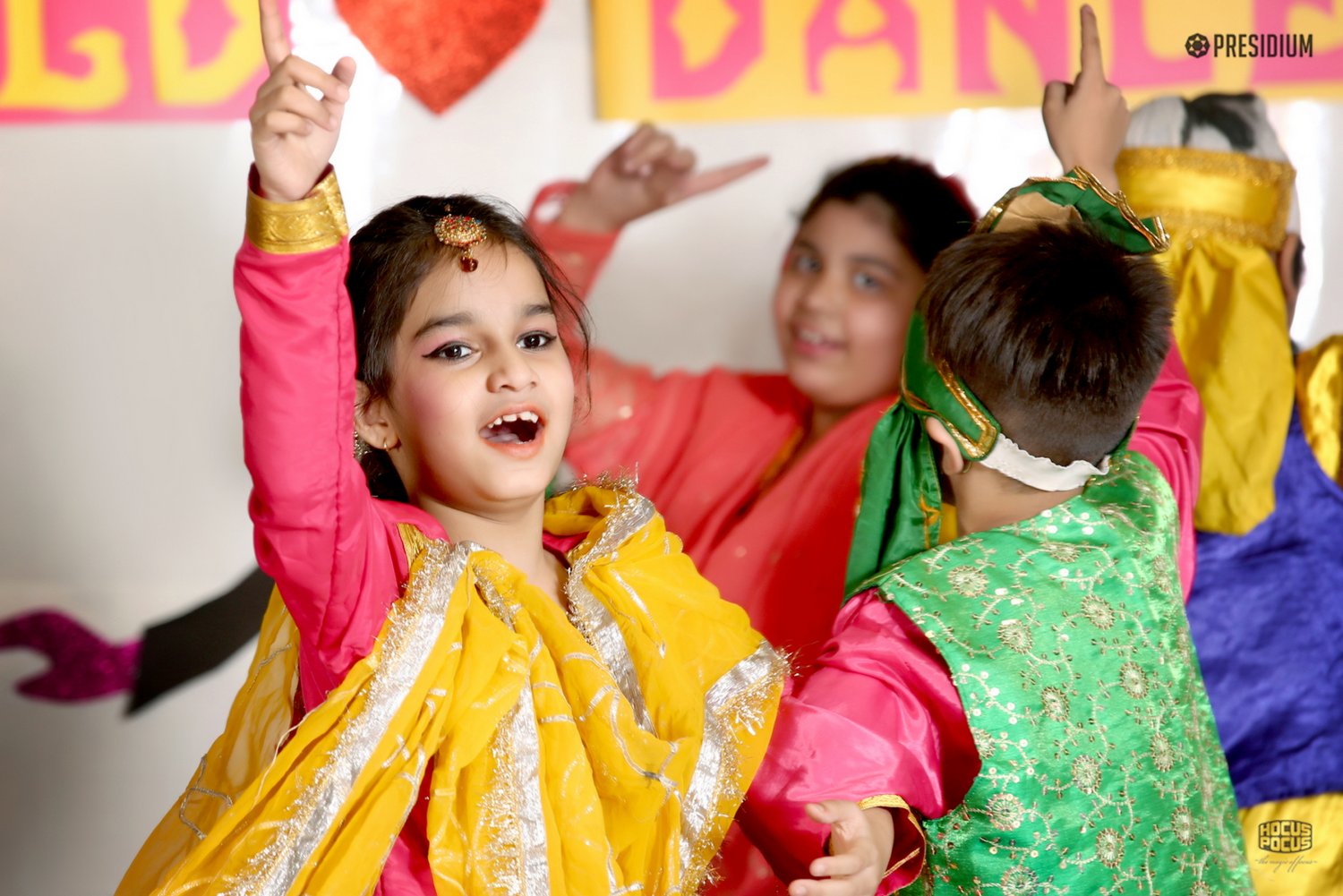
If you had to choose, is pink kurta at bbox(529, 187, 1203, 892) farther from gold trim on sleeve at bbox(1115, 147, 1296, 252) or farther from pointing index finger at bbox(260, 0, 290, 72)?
pointing index finger at bbox(260, 0, 290, 72)

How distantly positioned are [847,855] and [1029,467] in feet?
1.47

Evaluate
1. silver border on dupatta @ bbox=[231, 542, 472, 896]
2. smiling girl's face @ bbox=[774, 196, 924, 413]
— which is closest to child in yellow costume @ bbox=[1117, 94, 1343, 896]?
smiling girl's face @ bbox=[774, 196, 924, 413]

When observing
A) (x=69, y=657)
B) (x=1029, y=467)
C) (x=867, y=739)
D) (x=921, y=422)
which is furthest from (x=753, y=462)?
(x=69, y=657)

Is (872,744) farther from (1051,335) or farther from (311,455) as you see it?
(311,455)

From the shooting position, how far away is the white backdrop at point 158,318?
2479mm

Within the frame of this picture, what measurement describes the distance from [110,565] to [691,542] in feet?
4.01

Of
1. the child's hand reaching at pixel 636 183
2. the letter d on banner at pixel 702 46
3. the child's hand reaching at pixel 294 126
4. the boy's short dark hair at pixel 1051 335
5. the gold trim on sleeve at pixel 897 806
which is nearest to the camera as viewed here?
the child's hand reaching at pixel 294 126

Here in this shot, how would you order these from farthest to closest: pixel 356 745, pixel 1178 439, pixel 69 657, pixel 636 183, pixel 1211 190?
pixel 69 657 → pixel 636 183 → pixel 1211 190 → pixel 1178 439 → pixel 356 745

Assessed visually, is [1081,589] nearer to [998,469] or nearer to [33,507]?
[998,469]

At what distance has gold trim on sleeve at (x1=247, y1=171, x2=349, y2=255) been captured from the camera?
39.4 inches

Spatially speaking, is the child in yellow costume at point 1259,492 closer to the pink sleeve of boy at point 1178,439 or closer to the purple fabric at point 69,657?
the pink sleeve of boy at point 1178,439

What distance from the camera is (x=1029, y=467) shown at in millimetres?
1379

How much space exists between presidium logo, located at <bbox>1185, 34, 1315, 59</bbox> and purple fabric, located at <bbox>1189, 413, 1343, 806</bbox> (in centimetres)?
102

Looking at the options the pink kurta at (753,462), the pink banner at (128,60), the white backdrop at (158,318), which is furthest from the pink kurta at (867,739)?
the pink banner at (128,60)
